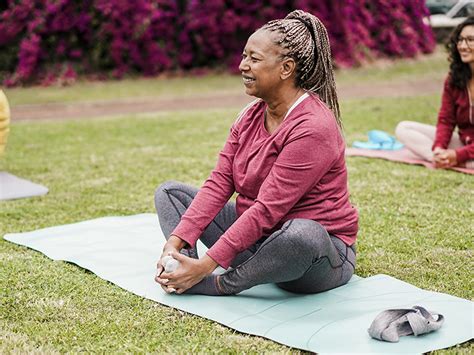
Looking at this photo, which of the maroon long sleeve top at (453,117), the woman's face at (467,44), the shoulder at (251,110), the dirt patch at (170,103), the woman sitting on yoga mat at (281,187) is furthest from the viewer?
the dirt patch at (170,103)

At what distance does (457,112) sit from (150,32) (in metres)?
7.26

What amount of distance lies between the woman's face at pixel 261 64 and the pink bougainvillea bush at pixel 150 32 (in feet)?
29.1

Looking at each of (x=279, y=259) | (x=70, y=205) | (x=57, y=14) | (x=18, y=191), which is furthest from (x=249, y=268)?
(x=57, y=14)

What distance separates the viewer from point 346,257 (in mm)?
3324

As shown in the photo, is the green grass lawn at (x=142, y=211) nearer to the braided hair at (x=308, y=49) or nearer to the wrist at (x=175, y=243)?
the wrist at (x=175, y=243)

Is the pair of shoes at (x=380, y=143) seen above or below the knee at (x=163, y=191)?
below

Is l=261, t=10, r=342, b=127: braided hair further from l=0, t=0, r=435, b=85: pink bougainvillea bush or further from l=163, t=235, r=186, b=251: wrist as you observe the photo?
l=0, t=0, r=435, b=85: pink bougainvillea bush

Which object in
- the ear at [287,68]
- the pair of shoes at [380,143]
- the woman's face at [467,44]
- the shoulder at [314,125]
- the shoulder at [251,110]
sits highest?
the ear at [287,68]

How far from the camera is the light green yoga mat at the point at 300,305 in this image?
279 cm

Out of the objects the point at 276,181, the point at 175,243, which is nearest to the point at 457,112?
the point at 276,181

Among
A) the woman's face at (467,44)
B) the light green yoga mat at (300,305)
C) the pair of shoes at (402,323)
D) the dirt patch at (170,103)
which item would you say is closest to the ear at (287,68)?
the light green yoga mat at (300,305)

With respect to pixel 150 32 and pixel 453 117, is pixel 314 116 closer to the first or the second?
pixel 453 117

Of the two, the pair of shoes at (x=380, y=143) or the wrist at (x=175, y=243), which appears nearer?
the wrist at (x=175, y=243)

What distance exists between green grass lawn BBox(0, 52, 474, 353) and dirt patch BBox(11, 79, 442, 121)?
72cm
